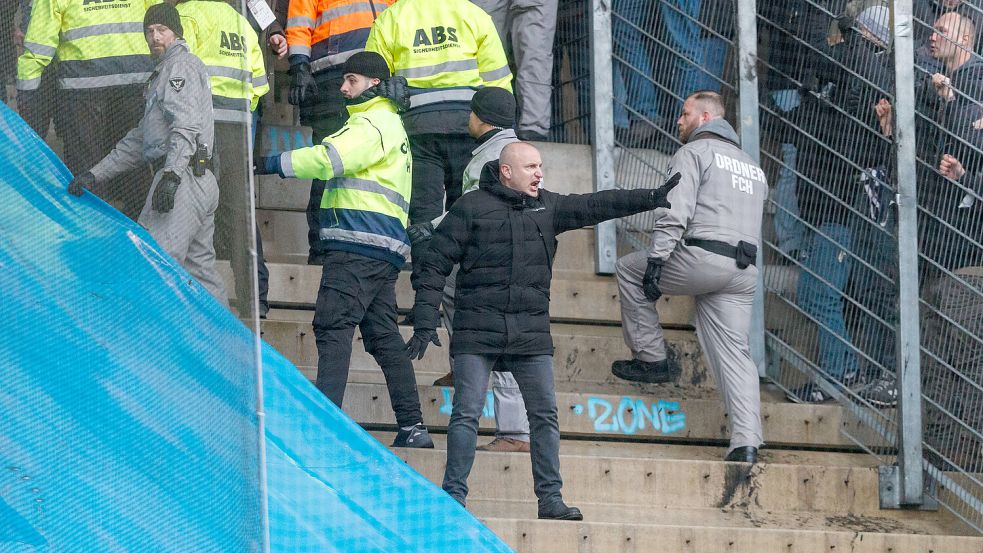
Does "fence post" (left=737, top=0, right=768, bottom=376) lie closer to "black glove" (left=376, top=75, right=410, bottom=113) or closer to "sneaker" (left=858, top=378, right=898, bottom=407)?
"sneaker" (left=858, top=378, right=898, bottom=407)

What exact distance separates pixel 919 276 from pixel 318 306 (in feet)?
10.3

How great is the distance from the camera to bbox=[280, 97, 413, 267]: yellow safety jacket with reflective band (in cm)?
651

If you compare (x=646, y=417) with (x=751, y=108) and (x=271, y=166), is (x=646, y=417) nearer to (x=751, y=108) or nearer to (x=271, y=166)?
(x=751, y=108)

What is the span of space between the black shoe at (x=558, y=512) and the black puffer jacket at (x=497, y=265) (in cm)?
63

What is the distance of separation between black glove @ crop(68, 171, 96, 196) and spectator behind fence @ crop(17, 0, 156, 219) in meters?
0.02

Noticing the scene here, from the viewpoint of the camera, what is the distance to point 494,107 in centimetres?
680

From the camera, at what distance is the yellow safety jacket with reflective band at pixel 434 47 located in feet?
24.7

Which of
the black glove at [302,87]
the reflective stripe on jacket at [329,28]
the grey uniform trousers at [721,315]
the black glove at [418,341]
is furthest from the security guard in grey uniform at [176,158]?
the reflective stripe on jacket at [329,28]

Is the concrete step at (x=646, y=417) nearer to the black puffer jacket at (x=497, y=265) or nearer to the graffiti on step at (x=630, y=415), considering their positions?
the graffiti on step at (x=630, y=415)

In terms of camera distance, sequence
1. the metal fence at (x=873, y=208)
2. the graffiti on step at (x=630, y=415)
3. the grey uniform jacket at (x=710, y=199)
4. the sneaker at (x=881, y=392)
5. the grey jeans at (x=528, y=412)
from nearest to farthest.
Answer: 1. the grey jeans at (x=528, y=412)
2. the grey uniform jacket at (x=710, y=199)
3. the graffiti on step at (x=630, y=415)
4. the metal fence at (x=873, y=208)
5. the sneaker at (x=881, y=392)

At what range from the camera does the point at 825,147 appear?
26.0 feet

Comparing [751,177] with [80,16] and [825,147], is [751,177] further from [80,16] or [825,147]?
[80,16]

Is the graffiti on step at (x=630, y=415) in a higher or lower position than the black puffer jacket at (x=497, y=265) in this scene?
lower

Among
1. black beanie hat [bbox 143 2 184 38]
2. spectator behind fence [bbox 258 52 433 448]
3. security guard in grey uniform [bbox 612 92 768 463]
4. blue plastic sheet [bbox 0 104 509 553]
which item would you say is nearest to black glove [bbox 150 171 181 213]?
blue plastic sheet [bbox 0 104 509 553]
